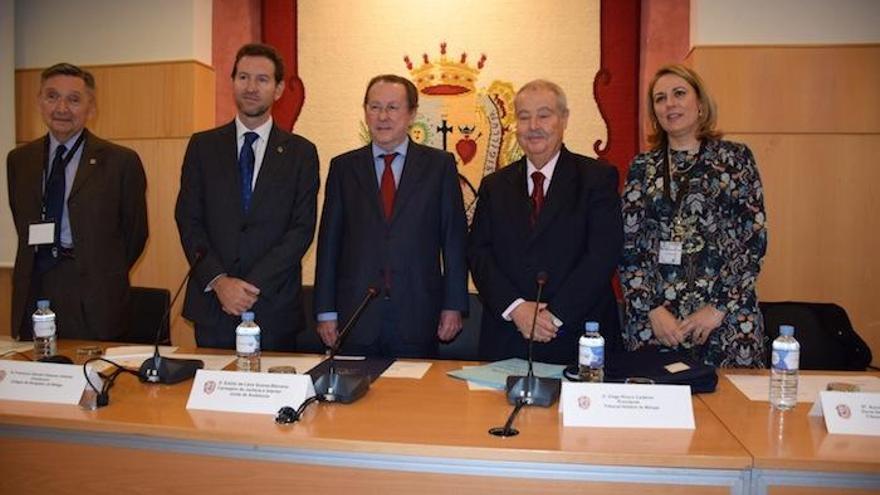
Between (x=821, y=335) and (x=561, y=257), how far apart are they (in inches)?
55.3

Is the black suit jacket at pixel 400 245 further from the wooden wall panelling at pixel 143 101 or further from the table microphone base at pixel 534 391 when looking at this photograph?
the wooden wall panelling at pixel 143 101

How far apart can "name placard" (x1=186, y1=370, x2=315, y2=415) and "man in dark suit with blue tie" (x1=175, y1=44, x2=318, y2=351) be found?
739mm

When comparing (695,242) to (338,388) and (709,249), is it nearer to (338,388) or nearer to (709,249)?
(709,249)

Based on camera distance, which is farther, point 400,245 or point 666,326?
Answer: point 400,245

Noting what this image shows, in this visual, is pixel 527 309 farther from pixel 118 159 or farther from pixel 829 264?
pixel 829 264

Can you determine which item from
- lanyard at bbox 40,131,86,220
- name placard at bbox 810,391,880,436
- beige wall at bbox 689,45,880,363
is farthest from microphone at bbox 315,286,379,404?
beige wall at bbox 689,45,880,363

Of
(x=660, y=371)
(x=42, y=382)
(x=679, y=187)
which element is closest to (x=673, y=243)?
(x=679, y=187)

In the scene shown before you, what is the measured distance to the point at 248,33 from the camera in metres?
4.51

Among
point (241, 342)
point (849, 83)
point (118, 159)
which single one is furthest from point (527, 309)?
point (849, 83)

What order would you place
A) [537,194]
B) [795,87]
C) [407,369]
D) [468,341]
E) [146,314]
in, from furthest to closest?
1. [795,87]
2. [468,341]
3. [146,314]
4. [537,194]
5. [407,369]

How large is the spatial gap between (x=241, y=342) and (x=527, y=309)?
0.91 meters

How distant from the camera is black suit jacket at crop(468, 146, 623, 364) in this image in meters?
2.28

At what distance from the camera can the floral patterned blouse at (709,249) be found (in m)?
2.22

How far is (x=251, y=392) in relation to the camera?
5.29 ft
